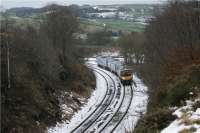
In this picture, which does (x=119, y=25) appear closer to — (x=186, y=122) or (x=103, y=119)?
(x=103, y=119)

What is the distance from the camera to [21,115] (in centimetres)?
3534

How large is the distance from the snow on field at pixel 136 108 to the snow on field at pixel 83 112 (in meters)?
3.50

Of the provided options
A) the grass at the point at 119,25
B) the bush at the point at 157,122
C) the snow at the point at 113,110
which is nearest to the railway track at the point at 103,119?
the snow at the point at 113,110

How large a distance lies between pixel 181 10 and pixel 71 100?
14.1 metres

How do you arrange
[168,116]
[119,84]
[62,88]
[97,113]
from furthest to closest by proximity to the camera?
[119,84] < [62,88] < [97,113] < [168,116]

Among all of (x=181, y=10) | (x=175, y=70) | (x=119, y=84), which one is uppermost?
(x=181, y=10)

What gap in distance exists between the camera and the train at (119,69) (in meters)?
58.2

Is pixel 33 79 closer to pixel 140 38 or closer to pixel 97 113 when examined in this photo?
pixel 97 113

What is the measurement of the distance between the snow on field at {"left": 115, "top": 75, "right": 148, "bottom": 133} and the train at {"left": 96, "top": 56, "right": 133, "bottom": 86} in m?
1.51

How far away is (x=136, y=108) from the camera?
1689 inches

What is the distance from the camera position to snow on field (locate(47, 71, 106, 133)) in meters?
36.4

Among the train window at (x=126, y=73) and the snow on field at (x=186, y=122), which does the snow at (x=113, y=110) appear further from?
the snow on field at (x=186, y=122)

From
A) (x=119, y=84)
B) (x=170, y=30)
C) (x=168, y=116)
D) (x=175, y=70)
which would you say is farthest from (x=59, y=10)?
(x=168, y=116)

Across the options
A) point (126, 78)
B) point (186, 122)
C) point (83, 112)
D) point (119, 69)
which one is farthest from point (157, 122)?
point (119, 69)
